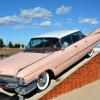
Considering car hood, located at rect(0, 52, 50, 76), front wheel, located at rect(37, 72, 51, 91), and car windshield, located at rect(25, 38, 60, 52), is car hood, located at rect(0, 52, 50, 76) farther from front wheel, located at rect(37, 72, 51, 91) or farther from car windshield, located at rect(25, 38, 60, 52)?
front wheel, located at rect(37, 72, 51, 91)

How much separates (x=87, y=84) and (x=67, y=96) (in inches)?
42.6

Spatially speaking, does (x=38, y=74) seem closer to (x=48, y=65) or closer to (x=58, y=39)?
(x=48, y=65)

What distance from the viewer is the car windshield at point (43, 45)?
10.5 metres

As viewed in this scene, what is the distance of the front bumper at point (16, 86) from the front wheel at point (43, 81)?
1.01 ft

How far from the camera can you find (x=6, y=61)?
32.5 feet

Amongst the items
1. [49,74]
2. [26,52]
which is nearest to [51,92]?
[49,74]

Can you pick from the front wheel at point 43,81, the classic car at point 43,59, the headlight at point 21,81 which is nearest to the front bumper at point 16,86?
the classic car at point 43,59

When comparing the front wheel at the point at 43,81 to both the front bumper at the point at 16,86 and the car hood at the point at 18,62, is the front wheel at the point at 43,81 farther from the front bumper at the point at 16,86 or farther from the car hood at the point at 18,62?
the car hood at the point at 18,62

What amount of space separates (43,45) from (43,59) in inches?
56.4

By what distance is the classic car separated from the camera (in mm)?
8695

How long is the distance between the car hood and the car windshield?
15.1 inches

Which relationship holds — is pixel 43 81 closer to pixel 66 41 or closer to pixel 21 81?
pixel 21 81

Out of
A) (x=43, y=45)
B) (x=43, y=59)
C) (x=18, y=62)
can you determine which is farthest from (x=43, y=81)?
(x=43, y=45)

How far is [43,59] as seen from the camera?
951 centimetres
